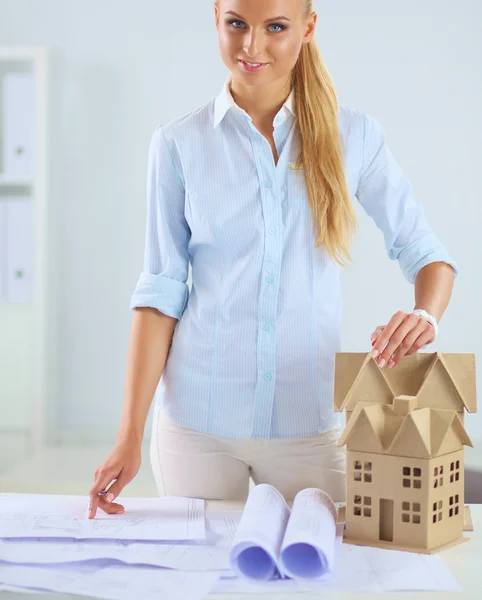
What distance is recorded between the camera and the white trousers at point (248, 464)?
57.4 inches

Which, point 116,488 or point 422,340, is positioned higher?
point 422,340

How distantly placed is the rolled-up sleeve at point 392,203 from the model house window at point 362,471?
46cm

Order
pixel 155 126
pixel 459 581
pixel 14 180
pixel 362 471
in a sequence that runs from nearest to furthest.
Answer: pixel 459 581, pixel 362 471, pixel 14 180, pixel 155 126

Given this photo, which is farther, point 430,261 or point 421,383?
point 430,261

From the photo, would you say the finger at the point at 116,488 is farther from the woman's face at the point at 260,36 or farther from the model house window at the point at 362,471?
the woman's face at the point at 260,36

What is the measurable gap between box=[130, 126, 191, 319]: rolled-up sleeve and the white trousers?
235 mm

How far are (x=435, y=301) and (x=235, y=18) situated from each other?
0.56 metres

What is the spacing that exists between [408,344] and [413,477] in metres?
0.23

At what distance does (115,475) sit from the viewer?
1.35m

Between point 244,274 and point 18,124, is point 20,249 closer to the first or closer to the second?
point 18,124

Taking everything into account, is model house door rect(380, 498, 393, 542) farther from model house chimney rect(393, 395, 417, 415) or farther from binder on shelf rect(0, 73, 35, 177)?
binder on shelf rect(0, 73, 35, 177)

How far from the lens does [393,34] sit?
397 centimetres

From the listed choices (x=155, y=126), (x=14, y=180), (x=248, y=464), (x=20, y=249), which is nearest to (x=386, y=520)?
(x=248, y=464)

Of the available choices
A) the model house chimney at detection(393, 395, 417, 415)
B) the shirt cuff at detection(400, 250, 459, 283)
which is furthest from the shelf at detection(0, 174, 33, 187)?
the model house chimney at detection(393, 395, 417, 415)
